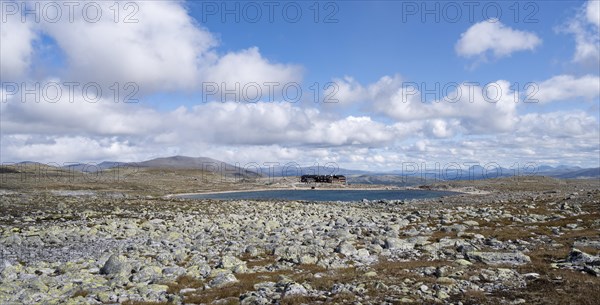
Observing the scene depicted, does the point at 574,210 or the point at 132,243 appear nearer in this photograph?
the point at 132,243

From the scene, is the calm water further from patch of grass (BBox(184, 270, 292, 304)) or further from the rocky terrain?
patch of grass (BBox(184, 270, 292, 304))

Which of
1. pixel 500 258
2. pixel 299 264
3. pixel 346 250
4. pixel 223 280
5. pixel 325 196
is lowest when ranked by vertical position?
pixel 325 196

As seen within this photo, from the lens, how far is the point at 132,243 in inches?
1256

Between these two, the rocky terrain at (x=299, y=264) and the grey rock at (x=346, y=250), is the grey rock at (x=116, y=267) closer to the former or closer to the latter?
the rocky terrain at (x=299, y=264)

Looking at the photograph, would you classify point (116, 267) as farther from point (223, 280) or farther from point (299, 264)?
point (299, 264)

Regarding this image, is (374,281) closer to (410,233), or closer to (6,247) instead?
(410,233)

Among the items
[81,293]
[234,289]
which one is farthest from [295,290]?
[81,293]

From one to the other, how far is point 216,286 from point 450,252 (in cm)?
1571

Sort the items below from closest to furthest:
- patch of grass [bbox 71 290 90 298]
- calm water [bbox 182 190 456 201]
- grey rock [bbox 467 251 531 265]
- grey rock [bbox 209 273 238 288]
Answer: patch of grass [bbox 71 290 90 298], grey rock [bbox 209 273 238 288], grey rock [bbox 467 251 531 265], calm water [bbox 182 190 456 201]

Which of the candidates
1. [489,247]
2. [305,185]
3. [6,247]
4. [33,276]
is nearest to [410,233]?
[489,247]

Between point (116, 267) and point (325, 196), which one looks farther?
point (325, 196)

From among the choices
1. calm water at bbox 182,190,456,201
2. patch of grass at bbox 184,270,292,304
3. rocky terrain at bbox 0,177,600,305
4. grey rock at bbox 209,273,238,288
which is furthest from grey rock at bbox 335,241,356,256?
calm water at bbox 182,190,456,201

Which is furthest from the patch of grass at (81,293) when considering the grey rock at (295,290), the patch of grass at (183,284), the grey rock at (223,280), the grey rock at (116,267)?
the grey rock at (295,290)

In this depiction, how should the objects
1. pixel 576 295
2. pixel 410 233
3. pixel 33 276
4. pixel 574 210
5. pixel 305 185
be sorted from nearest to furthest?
pixel 576 295 < pixel 33 276 < pixel 410 233 < pixel 574 210 < pixel 305 185
